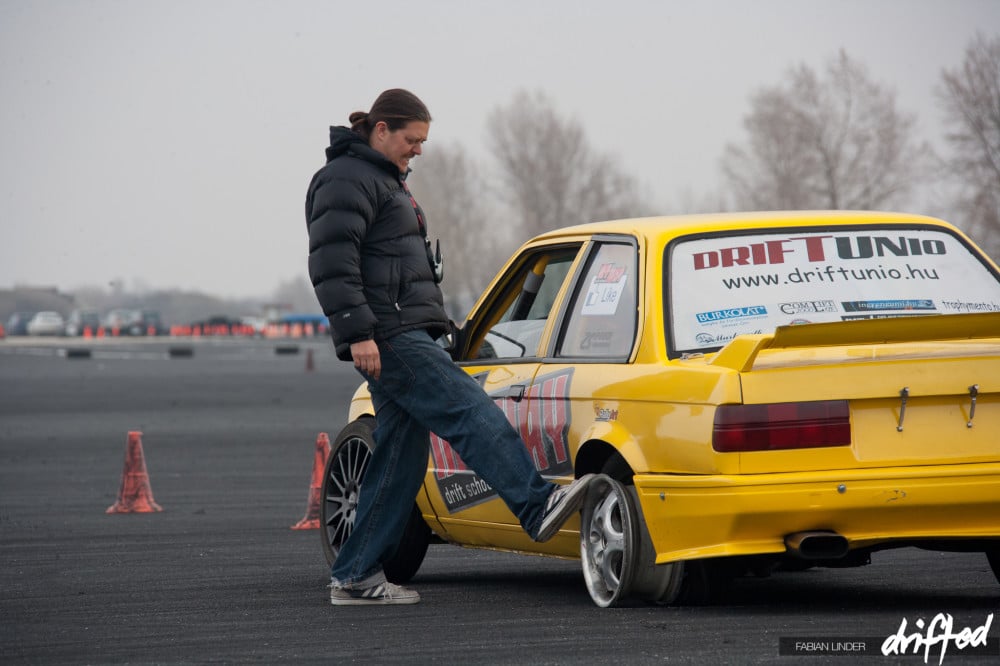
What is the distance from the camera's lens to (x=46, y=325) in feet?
379

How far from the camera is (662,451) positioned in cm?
659

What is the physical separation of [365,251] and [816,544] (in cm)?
223

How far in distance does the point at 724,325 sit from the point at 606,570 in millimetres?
1034

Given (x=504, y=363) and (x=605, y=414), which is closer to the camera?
(x=605, y=414)

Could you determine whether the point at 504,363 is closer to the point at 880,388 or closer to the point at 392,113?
the point at 392,113

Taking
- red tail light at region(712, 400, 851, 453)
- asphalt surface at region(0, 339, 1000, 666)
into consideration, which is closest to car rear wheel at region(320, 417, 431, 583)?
asphalt surface at region(0, 339, 1000, 666)

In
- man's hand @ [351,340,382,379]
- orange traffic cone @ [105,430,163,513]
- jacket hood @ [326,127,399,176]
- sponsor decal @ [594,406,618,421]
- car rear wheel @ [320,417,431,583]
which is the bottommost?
orange traffic cone @ [105,430,163,513]

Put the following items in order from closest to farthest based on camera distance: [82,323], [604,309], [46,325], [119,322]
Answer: [604,309] < [46,325] < [82,323] < [119,322]

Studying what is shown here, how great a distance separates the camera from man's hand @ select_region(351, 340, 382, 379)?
7273mm

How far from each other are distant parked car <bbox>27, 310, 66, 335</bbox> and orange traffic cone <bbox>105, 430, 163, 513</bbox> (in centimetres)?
10437

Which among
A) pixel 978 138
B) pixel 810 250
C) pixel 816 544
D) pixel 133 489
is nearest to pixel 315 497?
pixel 133 489

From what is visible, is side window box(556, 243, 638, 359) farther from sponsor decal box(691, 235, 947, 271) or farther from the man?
the man

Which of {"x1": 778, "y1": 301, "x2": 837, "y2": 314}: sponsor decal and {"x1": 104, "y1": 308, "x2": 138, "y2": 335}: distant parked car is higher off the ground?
{"x1": 778, "y1": 301, "x2": 837, "y2": 314}: sponsor decal

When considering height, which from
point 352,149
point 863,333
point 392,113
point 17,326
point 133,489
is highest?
point 392,113
